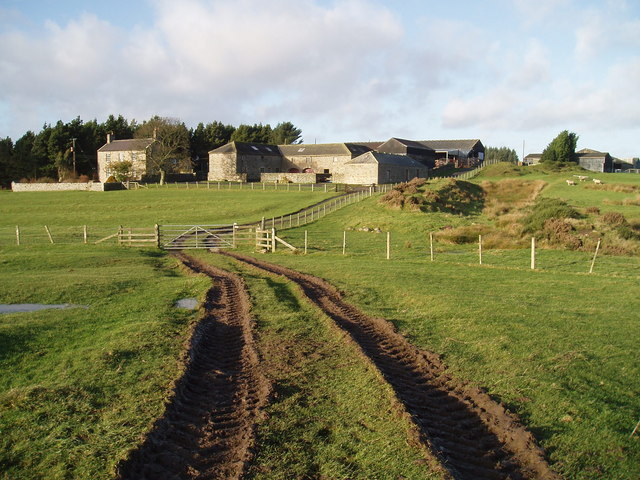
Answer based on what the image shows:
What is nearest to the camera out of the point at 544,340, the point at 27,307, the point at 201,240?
the point at 544,340

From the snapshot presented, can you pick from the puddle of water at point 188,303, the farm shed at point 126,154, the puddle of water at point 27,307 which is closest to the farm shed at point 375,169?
the farm shed at point 126,154

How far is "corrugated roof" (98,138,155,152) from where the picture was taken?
8894cm

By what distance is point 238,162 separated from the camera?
295 feet

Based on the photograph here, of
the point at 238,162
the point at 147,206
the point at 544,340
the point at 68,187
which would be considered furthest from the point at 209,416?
the point at 238,162

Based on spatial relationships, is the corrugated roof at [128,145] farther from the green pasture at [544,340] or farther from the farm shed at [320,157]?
the green pasture at [544,340]

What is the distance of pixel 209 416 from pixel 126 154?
90224 millimetres

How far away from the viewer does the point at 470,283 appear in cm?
1989

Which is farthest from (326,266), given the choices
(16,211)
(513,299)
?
(16,211)

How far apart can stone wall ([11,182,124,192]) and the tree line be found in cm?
964

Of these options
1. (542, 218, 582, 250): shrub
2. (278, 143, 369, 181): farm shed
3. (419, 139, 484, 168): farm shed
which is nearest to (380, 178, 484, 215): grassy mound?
(542, 218, 582, 250): shrub

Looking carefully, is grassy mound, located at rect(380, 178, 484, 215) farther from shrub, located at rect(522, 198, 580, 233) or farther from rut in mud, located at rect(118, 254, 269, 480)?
rut in mud, located at rect(118, 254, 269, 480)

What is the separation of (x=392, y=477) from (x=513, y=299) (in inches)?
450

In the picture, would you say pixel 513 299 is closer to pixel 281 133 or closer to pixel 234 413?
pixel 234 413

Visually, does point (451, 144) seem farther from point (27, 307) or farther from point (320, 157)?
point (27, 307)
